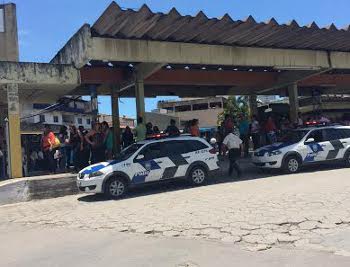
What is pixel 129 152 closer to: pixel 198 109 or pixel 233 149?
pixel 233 149

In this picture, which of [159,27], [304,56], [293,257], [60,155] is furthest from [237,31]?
[293,257]

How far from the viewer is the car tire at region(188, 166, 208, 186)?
1512 cm

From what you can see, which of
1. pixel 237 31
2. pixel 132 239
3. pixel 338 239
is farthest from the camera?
pixel 237 31

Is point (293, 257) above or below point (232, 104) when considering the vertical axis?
below

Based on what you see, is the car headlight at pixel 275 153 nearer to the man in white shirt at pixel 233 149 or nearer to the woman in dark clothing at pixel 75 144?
the man in white shirt at pixel 233 149

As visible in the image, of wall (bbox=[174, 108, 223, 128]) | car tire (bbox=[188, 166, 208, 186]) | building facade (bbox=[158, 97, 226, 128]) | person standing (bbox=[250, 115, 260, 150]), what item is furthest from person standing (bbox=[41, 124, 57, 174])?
wall (bbox=[174, 108, 223, 128])

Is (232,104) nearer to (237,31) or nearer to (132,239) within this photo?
(237,31)

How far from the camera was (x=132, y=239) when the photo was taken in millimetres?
8617

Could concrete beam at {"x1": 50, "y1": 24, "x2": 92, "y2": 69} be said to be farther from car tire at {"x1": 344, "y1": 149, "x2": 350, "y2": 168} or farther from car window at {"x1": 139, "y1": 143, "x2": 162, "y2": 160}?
car tire at {"x1": 344, "y1": 149, "x2": 350, "y2": 168}

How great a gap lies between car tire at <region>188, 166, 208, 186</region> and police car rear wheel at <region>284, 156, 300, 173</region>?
299 cm

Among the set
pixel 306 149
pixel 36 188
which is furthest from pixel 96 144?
pixel 306 149

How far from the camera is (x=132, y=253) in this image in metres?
7.61

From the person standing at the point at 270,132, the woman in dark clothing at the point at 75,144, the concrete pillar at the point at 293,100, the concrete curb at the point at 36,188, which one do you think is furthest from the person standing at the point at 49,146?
the concrete pillar at the point at 293,100

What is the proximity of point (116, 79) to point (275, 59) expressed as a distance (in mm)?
6473
